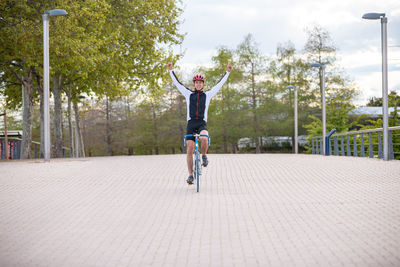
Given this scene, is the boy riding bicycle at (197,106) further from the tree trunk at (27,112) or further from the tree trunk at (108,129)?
the tree trunk at (108,129)

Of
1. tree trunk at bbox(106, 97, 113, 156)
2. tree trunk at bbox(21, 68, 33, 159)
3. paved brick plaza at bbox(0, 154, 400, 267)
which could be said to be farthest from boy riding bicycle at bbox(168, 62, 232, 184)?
tree trunk at bbox(106, 97, 113, 156)

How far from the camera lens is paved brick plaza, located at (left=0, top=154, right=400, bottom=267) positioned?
14.8 ft

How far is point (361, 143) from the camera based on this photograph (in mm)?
19500

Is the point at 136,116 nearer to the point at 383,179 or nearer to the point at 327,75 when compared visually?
the point at 327,75

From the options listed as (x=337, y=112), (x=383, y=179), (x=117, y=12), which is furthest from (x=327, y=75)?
(x=383, y=179)

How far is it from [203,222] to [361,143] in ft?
47.9

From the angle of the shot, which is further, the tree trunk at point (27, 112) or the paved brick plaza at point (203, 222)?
the tree trunk at point (27, 112)

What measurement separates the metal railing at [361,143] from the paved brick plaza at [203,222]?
20.6 ft

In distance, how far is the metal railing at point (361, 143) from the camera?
54.9ft

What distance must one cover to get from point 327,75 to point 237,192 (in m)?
44.3

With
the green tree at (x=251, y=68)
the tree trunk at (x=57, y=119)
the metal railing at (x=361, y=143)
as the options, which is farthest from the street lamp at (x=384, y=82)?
the green tree at (x=251, y=68)

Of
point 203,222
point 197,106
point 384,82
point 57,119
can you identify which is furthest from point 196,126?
point 57,119

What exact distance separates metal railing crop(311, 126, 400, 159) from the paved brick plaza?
6280 millimetres

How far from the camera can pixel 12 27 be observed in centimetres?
2044
